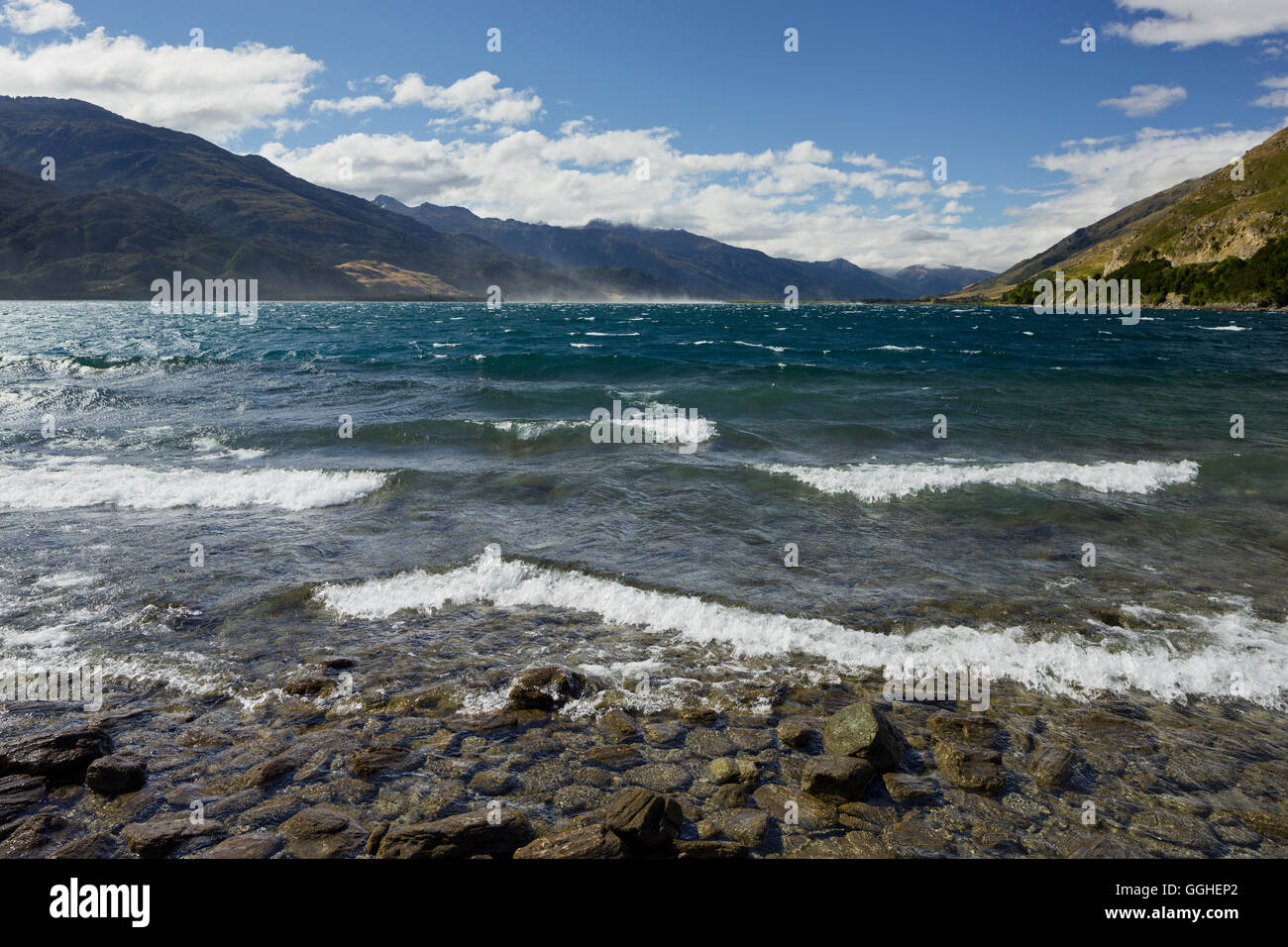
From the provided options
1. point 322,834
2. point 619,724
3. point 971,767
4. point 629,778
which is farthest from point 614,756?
point 971,767

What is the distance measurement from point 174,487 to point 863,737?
18342 mm

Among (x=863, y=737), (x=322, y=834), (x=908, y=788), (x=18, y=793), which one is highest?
(x=863, y=737)

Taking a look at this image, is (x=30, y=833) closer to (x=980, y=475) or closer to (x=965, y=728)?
(x=965, y=728)

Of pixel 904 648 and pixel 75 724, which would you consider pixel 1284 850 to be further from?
pixel 75 724

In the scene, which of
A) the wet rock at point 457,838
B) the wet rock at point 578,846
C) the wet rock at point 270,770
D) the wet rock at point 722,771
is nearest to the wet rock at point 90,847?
the wet rock at point 270,770

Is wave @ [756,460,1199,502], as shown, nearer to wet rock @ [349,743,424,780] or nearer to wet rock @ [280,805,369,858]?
wet rock @ [349,743,424,780]

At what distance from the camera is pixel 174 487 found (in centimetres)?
1741

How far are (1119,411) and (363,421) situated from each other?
34.0 meters

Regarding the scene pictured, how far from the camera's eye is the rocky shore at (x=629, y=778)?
18.6 feet

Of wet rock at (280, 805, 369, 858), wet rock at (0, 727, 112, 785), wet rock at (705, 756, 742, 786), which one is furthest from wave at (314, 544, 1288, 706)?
wet rock at (280, 805, 369, 858)

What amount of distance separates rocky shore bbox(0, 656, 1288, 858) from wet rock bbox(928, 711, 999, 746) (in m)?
0.03

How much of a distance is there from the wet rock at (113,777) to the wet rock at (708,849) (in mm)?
5359

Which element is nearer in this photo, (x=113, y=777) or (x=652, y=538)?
(x=113, y=777)

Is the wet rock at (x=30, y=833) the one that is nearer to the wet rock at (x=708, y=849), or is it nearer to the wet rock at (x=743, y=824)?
the wet rock at (x=708, y=849)
